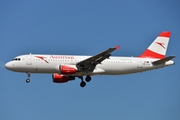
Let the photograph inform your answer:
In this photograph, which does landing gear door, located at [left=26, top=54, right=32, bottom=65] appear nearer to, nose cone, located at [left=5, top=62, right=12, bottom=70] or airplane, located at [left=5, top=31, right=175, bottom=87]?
airplane, located at [left=5, top=31, right=175, bottom=87]

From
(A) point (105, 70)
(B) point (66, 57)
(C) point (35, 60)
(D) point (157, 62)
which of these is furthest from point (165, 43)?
(C) point (35, 60)

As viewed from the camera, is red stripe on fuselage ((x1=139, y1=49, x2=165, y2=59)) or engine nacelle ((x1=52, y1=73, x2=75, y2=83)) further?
red stripe on fuselage ((x1=139, y1=49, x2=165, y2=59))

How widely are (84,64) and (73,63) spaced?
1.54m

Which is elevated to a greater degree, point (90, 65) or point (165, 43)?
point (165, 43)

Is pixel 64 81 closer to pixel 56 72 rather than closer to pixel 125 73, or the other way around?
pixel 56 72

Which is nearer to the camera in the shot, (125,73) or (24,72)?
(24,72)

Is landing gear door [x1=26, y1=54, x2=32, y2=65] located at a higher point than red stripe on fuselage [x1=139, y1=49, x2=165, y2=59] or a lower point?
lower

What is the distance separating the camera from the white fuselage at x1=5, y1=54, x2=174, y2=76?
5150cm

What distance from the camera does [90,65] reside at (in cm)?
5284

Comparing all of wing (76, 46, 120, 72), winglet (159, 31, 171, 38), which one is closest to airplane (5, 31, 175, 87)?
wing (76, 46, 120, 72)

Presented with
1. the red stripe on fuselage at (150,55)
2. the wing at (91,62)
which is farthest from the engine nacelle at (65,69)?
the red stripe on fuselage at (150,55)

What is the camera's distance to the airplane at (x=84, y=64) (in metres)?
51.5

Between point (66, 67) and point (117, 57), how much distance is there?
327 inches

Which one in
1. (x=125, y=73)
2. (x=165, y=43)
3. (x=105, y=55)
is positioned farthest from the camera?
(x=165, y=43)
